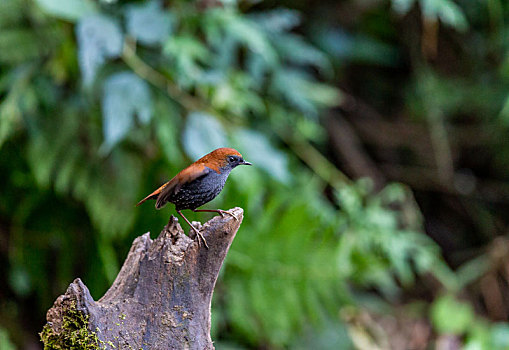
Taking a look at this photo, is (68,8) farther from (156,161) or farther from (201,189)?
(201,189)

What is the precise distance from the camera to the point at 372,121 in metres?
3.67

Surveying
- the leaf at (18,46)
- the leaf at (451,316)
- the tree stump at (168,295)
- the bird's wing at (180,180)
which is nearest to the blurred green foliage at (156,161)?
the leaf at (18,46)

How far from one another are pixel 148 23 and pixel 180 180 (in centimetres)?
117

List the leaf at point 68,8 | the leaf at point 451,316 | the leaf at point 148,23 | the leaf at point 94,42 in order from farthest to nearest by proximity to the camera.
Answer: the leaf at point 451,316 → the leaf at point 148,23 → the leaf at point 68,8 → the leaf at point 94,42

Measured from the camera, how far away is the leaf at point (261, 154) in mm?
2104

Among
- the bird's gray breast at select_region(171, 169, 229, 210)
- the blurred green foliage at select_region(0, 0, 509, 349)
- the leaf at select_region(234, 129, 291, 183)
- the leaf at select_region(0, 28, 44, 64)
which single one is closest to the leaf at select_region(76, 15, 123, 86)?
the blurred green foliage at select_region(0, 0, 509, 349)

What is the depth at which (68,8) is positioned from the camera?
1739 mm

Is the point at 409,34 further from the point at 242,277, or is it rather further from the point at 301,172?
the point at 242,277

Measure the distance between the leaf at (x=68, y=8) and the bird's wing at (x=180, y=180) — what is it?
1.12m

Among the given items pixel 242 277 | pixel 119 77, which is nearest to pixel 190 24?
pixel 119 77

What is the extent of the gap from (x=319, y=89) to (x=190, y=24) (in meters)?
0.97

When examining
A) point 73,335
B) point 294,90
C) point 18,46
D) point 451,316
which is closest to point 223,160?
point 73,335

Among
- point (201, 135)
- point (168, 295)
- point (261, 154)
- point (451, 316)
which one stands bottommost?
point (451, 316)

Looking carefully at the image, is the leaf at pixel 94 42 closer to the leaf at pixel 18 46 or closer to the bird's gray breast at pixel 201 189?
the leaf at pixel 18 46
